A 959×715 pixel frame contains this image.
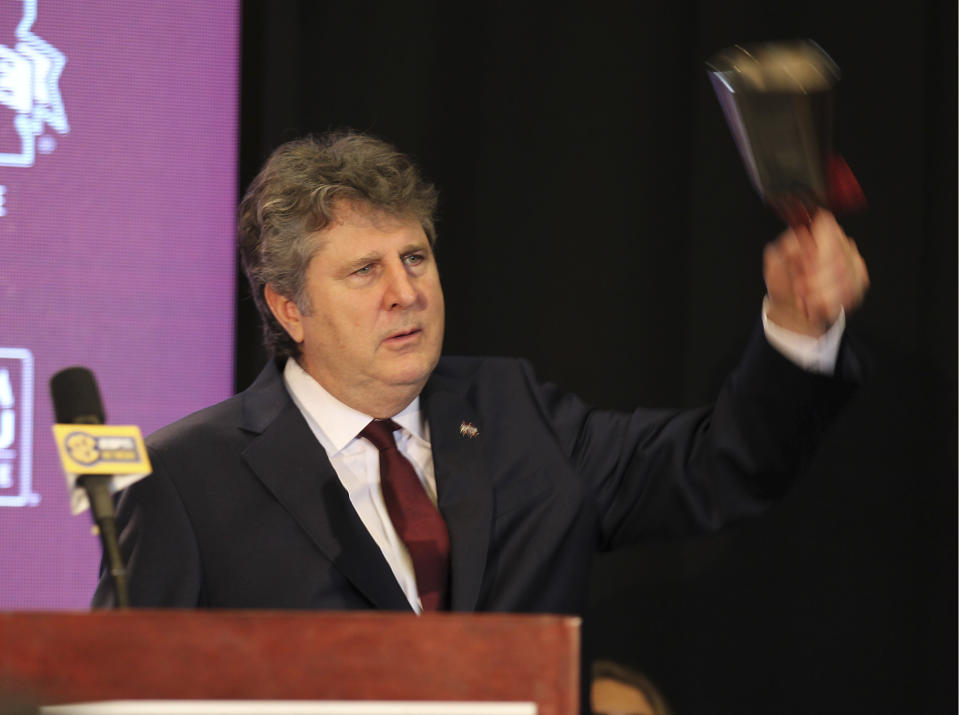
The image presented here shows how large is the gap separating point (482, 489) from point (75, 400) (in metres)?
0.93

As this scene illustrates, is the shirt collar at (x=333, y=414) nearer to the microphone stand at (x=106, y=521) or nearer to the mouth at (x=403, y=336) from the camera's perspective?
the mouth at (x=403, y=336)

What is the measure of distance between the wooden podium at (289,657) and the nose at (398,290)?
3.75 ft

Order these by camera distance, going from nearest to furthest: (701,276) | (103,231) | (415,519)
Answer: (415,519) < (103,231) < (701,276)

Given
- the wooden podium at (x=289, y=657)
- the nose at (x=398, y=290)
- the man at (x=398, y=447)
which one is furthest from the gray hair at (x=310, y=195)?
the wooden podium at (x=289, y=657)

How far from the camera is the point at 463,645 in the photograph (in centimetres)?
97

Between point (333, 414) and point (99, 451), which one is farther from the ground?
point (99, 451)

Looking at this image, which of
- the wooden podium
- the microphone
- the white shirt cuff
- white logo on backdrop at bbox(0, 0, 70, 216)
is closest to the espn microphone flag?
the microphone

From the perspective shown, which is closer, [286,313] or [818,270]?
[818,270]

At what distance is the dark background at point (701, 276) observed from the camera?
286 centimetres

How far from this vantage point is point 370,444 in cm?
214

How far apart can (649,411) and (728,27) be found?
1079 millimetres

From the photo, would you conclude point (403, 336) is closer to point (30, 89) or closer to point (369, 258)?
point (369, 258)

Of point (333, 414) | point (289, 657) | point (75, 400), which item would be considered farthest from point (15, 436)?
point (289, 657)

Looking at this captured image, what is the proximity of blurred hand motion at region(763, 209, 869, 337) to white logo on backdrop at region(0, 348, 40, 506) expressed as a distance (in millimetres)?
1591
